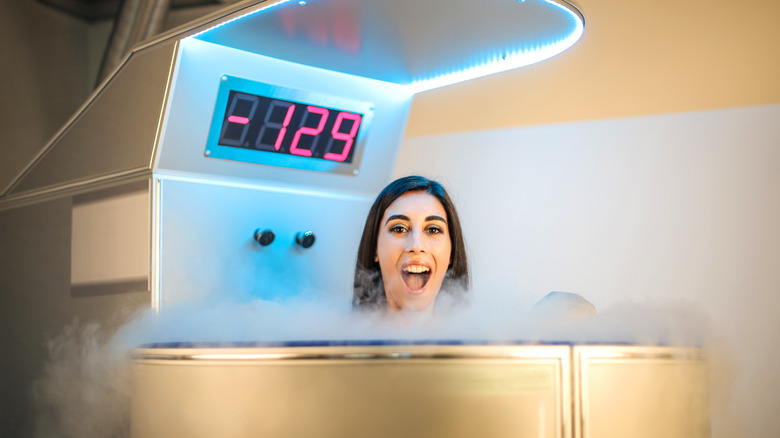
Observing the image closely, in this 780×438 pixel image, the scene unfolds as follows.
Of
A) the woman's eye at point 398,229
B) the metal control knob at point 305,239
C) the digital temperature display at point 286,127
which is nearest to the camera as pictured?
the woman's eye at point 398,229

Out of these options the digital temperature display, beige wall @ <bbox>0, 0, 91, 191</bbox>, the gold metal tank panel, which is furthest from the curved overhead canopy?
beige wall @ <bbox>0, 0, 91, 191</bbox>

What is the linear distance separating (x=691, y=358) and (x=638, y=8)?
171 cm

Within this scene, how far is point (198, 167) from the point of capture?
1.97m

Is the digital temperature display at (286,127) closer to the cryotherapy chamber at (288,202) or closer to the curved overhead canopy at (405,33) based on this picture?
the cryotherapy chamber at (288,202)

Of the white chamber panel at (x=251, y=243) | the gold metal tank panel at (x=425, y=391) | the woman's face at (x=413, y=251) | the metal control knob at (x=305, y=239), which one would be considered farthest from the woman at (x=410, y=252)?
Result: the gold metal tank panel at (x=425, y=391)

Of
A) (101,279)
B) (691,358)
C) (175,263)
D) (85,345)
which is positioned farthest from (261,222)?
(691,358)

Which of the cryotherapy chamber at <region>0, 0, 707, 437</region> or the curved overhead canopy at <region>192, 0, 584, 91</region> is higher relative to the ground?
the curved overhead canopy at <region>192, 0, 584, 91</region>

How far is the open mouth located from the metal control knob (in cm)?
46

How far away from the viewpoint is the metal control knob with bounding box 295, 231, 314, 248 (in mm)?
2187

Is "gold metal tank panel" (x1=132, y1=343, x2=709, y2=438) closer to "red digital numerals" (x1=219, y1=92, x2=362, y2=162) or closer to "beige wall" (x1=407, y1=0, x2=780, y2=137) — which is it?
"red digital numerals" (x1=219, y1=92, x2=362, y2=162)

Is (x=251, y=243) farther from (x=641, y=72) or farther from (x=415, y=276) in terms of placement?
(x=641, y=72)

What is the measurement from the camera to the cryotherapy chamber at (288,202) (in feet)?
3.69

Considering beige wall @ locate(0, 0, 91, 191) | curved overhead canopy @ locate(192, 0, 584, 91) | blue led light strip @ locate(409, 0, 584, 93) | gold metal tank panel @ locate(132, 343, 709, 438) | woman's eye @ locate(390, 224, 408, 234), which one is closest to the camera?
gold metal tank panel @ locate(132, 343, 709, 438)

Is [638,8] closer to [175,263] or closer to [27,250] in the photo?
[175,263]
